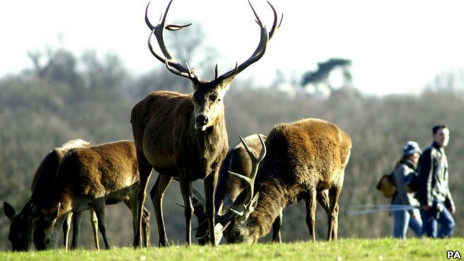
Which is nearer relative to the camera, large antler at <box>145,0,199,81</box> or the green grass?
the green grass

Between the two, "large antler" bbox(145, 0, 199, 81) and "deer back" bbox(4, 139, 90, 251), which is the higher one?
"large antler" bbox(145, 0, 199, 81)

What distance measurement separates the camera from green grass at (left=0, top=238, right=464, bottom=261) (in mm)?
13375

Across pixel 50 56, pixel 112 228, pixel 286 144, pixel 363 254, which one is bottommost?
pixel 112 228

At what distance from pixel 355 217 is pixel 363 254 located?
4151 centimetres

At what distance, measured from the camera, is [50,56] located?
9369 cm

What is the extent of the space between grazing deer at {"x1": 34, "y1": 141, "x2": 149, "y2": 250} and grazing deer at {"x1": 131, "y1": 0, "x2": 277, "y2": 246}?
7.16ft

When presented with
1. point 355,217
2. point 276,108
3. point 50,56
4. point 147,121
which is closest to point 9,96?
point 50,56

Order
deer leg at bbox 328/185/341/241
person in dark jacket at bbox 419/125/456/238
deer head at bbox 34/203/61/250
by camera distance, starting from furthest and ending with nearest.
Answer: deer head at bbox 34/203/61/250 → person in dark jacket at bbox 419/125/456/238 → deer leg at bbox 328/185/341/241

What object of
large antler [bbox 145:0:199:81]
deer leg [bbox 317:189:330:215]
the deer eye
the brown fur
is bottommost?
deer leg [bbox 317:189:330:215]

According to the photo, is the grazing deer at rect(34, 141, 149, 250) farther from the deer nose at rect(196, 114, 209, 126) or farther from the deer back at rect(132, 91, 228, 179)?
the deer nose at rect(196, 114, 209, 126)

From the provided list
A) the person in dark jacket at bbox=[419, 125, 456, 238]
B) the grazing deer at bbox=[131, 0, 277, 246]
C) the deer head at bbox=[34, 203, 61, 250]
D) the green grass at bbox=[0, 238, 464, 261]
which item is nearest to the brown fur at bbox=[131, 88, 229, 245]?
the grazing deer at bbox=[131, 0, 277, 246]

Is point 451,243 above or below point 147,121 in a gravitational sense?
below

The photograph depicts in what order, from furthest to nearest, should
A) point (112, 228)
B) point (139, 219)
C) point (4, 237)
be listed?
point (112, 228) < point (4, 237) < point (139, 219)

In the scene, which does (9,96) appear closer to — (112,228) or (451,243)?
(112,228)
